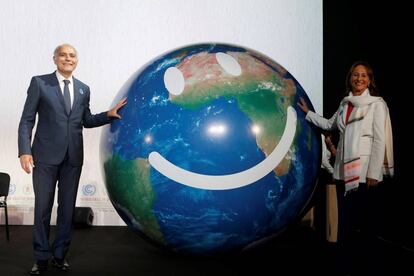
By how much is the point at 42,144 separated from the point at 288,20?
282 centimetres

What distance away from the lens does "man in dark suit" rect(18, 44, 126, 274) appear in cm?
279

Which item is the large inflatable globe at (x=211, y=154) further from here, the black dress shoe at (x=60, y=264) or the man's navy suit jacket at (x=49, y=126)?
the black dress shoe at (x=60, y=264)

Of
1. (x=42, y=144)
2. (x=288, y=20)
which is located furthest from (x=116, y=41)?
(x=42, y=144)

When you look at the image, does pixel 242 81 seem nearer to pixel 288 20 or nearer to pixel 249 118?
pixel 249 118

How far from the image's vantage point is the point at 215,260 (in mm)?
3039

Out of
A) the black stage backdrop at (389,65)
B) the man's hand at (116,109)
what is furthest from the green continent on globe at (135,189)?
the black stage backdrop at (389,65)

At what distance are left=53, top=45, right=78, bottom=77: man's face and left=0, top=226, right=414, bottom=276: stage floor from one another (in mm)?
1227

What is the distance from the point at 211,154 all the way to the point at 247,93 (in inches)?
15.3

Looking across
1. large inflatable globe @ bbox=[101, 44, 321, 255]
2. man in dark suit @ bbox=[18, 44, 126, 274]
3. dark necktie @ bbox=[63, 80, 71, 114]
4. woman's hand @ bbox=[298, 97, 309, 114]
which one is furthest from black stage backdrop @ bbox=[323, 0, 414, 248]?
dark necktie @ bbox=[63, 80, 71, 114]

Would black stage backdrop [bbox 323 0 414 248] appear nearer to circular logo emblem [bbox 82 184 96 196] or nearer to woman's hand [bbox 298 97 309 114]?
woman's hand [bbox 298 97 309 114]

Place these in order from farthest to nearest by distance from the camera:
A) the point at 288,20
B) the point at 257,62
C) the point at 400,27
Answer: the point at 288,20
the point at 400,27
the point at 257,62

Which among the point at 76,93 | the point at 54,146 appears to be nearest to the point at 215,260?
the point at 54,146

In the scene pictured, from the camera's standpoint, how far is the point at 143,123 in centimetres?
255

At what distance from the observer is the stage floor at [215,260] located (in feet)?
9.14
